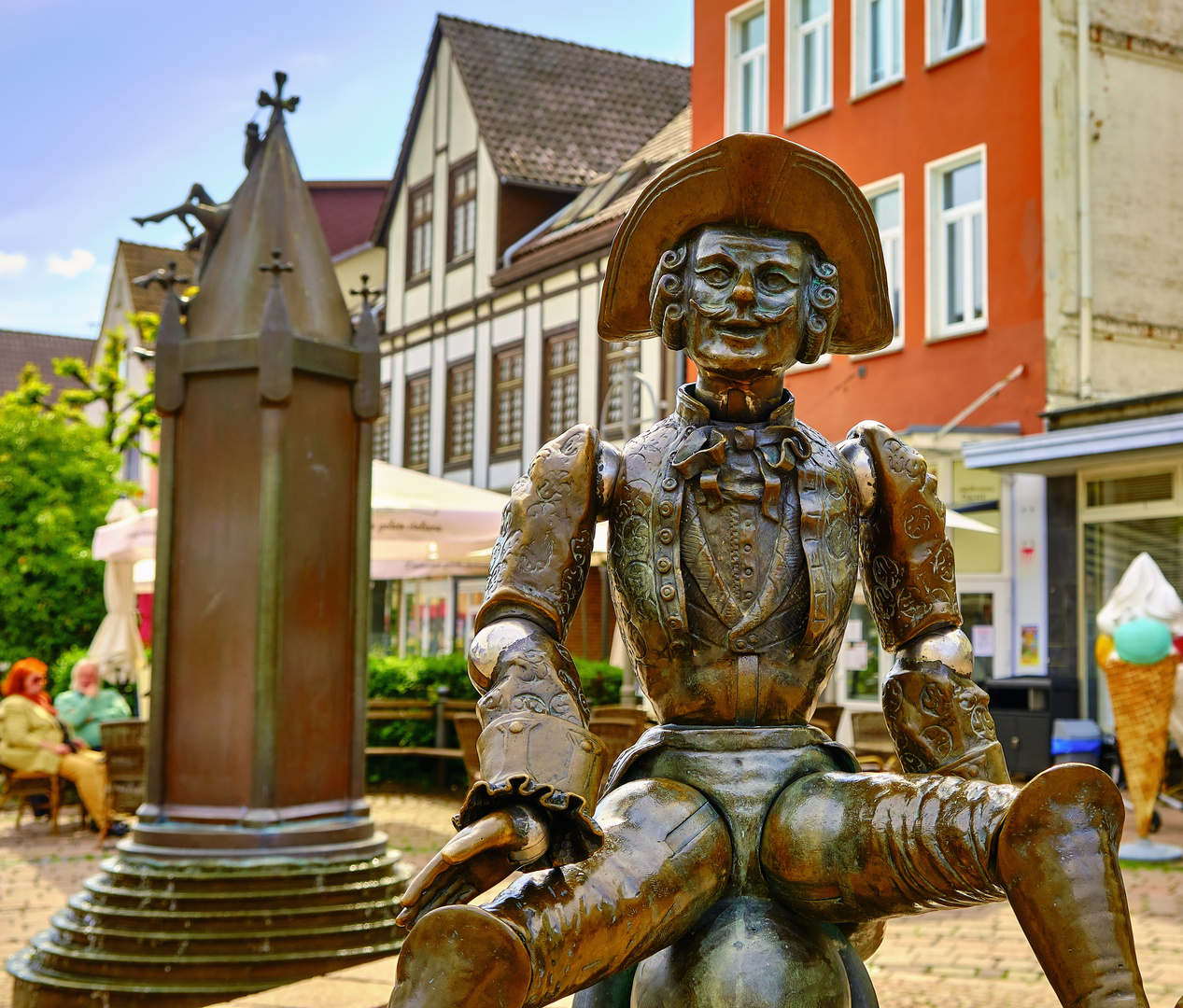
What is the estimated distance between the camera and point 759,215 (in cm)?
238

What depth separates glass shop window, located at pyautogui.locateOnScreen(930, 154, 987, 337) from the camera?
13758 millimetres

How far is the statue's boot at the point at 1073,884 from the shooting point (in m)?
1.85

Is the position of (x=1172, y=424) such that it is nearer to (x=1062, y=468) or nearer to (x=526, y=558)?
(x=1062, y=468)

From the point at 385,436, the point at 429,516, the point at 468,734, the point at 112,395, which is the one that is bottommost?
the point at 468,734

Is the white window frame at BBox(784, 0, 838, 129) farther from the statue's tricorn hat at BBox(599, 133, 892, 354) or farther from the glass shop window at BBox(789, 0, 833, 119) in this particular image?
the statue's tricorn hat at BBox(599, 133, 892, 354)

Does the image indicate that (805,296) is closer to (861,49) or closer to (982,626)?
(982,626)

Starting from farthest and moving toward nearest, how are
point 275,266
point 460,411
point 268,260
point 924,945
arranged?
point 460,411 → point 924,945 → point 268,260 → point 275,266

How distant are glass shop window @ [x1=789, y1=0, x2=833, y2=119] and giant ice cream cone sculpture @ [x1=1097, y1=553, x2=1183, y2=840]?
8.99 metres

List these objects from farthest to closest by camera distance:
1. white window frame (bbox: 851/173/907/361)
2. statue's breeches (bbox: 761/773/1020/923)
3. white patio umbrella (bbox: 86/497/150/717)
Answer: white window frame (bbox: 851/173/907/361), white patio umbrella (bbox: 86/497/150/717), statue's breeches (bbox: 761/773/1020/923)

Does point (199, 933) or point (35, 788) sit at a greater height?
point (199, 933)

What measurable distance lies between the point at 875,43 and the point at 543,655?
14.3 m

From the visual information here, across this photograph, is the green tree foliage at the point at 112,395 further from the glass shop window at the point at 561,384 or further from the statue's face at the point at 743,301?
the statue's face at the point at 743,301

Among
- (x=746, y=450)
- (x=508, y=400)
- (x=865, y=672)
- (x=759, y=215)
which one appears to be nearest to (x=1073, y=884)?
(x=746, y=450)

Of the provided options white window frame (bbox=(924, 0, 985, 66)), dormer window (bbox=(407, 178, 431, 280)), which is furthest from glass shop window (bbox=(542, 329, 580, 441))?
white window frame (bbox=(924, 0, 985, 66))
